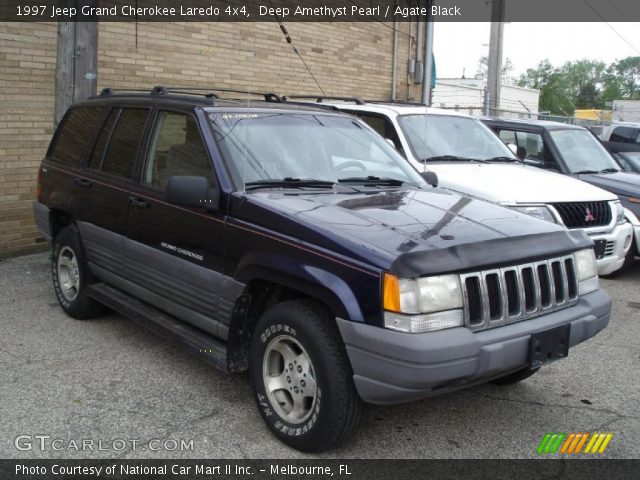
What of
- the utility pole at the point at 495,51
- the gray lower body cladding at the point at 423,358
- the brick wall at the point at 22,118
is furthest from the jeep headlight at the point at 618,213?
the utility pole at the point at 495,51

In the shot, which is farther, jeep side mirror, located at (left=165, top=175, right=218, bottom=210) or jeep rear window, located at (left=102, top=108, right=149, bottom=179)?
jeep rear window, located at (left=102, top=108, right=149, bottom=179)

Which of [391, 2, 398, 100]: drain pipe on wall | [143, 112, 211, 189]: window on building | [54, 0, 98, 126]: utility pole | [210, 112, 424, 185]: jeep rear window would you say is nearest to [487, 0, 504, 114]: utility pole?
[391, 2, 398, 100]: drain pipe on wall

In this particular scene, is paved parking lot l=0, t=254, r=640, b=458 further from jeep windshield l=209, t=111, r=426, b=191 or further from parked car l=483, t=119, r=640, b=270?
parked car l=483, t=119, r=640, b=270

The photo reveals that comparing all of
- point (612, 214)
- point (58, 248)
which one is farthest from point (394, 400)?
point (612, 214)

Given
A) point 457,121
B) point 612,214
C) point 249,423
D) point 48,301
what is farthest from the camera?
point 457,121

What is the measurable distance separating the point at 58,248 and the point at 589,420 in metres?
4.42

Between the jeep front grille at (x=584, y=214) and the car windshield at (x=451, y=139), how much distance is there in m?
1.18

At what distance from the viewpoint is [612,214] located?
299 inches

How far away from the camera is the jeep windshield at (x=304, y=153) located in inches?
172

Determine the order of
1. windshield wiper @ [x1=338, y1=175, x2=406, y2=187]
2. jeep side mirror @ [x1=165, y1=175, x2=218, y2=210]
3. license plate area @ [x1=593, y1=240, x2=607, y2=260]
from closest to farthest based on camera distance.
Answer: jeep side mirror @ [x1=165, y1=175, x2=218, y2=210] < windshield wiper @ [x1=338, y1=175, x2=406, y2=187] < license plate area @ [x1=593, y1=240, x2=607, y2=260]

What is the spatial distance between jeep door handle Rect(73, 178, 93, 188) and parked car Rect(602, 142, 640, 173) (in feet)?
26.5

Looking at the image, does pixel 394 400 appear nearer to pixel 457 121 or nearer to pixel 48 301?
pixel 48 301

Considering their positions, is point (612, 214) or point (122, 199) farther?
Answer: point (612, 214)

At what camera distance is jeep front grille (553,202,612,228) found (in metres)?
7.17
